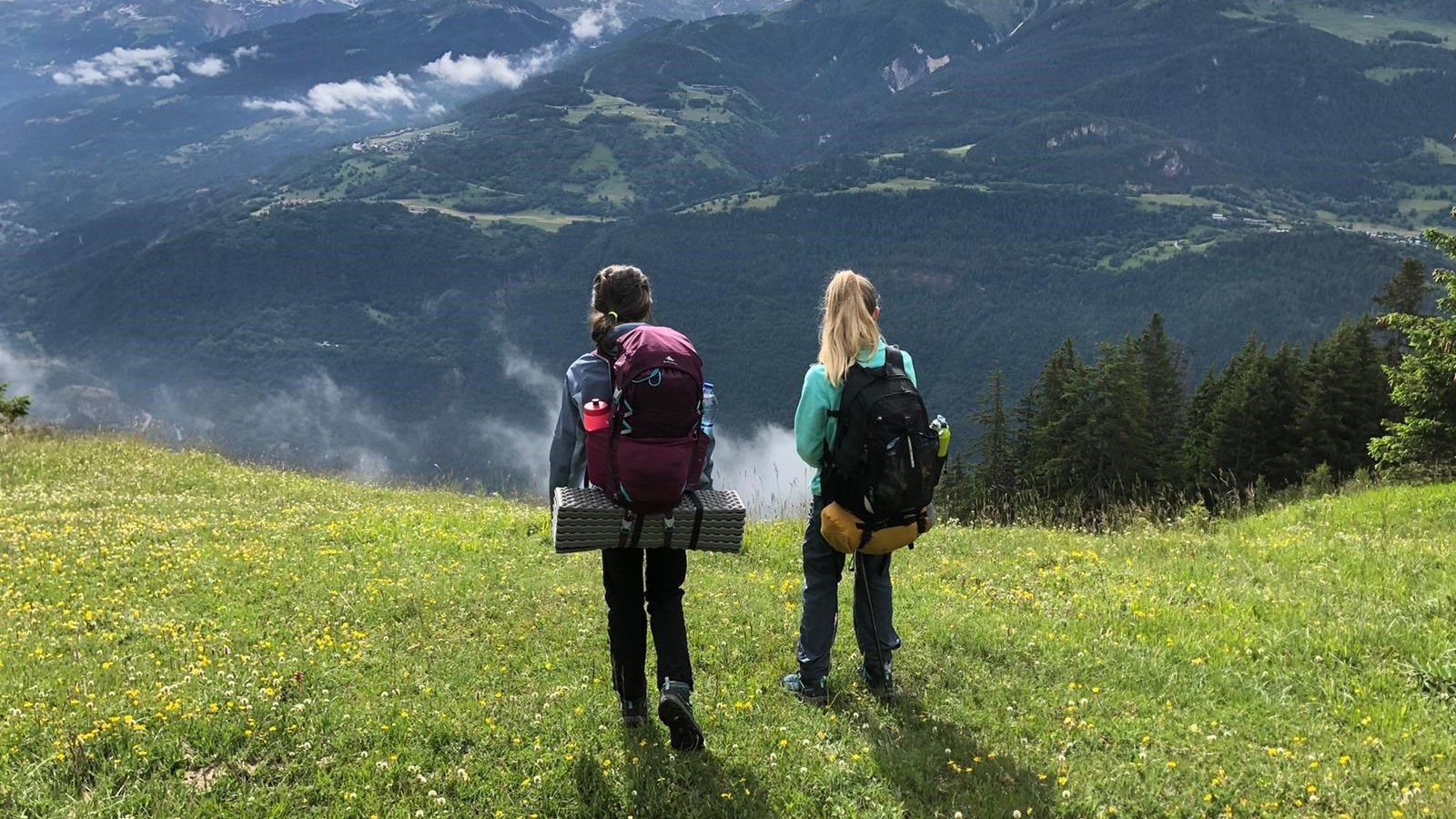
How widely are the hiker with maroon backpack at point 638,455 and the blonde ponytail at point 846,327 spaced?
0.94 m

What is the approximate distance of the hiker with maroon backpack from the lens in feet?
16.0

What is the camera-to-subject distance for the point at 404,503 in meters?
14.7

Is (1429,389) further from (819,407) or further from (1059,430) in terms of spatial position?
(1059,430)

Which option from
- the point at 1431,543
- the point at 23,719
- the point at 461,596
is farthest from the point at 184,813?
the point at 1431,543

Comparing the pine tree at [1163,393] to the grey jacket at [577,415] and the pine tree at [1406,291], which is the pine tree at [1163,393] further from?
the grey jacket at [577,415]

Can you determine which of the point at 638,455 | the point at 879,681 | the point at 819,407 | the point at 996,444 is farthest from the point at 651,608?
the point at 996,444

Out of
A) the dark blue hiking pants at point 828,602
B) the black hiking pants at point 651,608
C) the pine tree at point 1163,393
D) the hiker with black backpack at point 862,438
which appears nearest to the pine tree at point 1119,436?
the pine tree at point 1163,393

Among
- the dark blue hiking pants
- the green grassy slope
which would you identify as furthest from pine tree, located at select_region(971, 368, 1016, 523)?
the dark blue hiking pants

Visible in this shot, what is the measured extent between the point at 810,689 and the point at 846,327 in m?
2.54

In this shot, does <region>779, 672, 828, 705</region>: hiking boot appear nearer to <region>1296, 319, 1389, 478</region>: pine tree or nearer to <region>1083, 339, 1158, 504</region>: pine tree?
<region>1083, 339, 1158, 504</region>: pine tree

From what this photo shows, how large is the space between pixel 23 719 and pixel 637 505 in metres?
3.98

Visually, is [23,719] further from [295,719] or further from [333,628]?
[333,628]

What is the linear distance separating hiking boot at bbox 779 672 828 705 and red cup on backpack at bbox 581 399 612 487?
2.28 m

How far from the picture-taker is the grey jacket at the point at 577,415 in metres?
5.00
